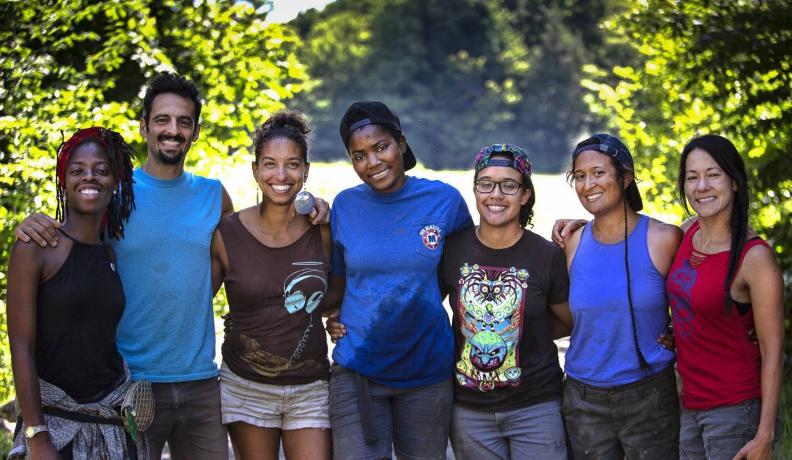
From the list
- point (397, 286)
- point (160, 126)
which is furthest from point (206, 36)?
point (397, 286)

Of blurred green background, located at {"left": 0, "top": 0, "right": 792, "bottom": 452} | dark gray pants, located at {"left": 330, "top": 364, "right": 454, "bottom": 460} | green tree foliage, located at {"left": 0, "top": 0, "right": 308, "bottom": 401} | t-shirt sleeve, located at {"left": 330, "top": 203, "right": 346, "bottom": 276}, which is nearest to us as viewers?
dark gray pants, located at {"left": 330, "top": 364, "right": 454, "bottom": 460}

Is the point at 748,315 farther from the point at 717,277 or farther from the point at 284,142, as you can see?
the point at 284,142

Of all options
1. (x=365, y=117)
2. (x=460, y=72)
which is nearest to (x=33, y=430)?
(x=365, y=117)

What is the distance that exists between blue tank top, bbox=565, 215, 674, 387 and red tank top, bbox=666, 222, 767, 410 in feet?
0.43

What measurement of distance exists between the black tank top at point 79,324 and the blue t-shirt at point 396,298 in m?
1.05

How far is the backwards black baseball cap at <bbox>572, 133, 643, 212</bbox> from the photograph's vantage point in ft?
13.6

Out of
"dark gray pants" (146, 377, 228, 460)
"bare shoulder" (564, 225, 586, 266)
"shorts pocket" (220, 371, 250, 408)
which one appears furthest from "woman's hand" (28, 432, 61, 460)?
"bare shoulder" (564, 225, 586, 266)

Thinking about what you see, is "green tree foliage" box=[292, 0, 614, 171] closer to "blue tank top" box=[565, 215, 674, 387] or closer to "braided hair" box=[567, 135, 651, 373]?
"braided hair" box=[567, 135, 651, 373]

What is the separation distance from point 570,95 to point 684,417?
181 ft

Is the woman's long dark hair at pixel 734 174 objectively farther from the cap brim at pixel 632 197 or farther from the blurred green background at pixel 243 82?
the blurred green background at pixel 243 82

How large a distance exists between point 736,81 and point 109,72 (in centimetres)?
526

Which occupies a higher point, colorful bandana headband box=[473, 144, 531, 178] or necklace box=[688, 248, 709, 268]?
colorful bandana headband box=[473, 144, 531, 178]

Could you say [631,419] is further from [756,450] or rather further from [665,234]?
[665,234]

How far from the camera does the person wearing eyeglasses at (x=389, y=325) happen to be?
13.7 ft
